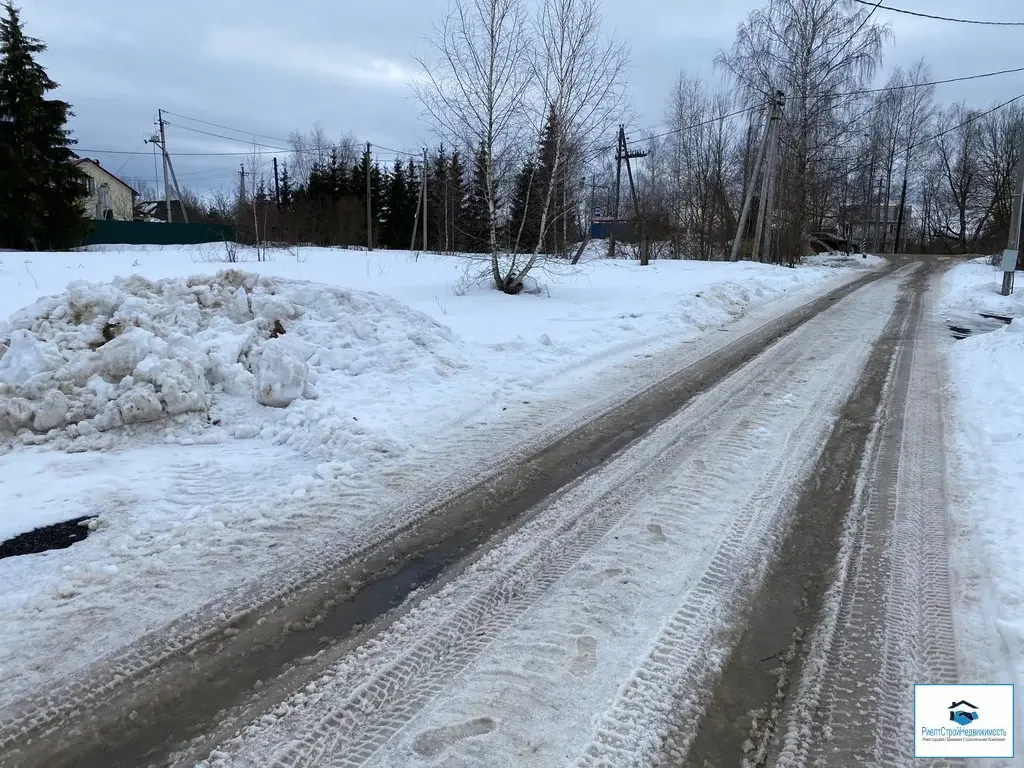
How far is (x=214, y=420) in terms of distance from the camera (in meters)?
5.15

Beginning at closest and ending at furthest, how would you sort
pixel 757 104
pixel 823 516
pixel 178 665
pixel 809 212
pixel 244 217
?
pixel 178 665 < pixel 823 516 < pixel 757 104 < pixel 809 212 < pixel 244 217

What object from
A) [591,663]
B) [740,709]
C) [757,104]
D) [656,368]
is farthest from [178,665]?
[757,104]

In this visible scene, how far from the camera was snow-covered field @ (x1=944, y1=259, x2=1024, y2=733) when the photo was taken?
2555 mm

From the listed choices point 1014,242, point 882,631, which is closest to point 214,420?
point 882,631

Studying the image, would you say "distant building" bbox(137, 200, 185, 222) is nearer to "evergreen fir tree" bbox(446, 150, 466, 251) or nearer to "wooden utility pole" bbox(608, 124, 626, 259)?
"evergreen fir tree" bbox(446, 150, 466, 251)

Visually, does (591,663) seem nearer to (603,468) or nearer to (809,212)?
(603,468)

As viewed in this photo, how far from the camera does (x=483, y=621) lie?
9.21 feet

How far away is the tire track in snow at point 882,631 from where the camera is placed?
2180mm

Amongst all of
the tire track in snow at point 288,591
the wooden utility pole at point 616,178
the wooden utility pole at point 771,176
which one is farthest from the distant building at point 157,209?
the tire track in snow at point 288,591

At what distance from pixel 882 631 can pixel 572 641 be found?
1344mm

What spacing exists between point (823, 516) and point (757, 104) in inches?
1153

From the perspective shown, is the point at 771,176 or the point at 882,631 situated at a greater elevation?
the point at 771,176

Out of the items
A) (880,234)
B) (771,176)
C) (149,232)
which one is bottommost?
(149,232)

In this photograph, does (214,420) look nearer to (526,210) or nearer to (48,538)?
(48,538)
